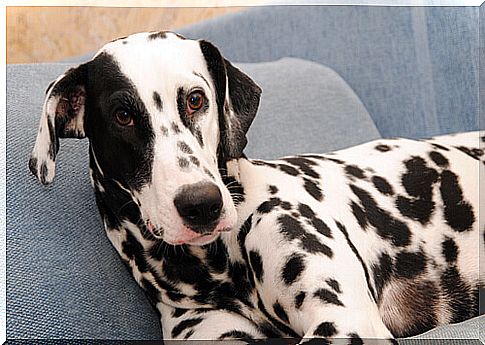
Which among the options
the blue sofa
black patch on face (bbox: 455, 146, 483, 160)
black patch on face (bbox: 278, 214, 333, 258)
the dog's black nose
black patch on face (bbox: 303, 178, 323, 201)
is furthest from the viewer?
the blue sofa

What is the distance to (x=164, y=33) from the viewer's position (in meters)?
1.12

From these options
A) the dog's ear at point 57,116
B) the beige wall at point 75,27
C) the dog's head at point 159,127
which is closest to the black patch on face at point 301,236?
the dog's head at point 159,127

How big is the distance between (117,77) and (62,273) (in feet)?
1.04

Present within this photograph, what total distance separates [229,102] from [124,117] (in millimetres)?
156

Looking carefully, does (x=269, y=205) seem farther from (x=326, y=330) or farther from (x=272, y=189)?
(x=326, y=330)

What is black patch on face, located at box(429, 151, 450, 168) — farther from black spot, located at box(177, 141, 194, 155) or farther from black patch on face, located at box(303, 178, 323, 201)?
black spot, located at box(177, 141, 194, 155)

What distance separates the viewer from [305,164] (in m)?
1.27

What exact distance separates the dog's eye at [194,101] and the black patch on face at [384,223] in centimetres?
30

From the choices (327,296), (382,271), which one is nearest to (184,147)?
(327,296)

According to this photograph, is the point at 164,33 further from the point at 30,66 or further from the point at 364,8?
the point at 364,8

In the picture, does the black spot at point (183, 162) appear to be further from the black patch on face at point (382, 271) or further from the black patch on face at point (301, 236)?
the black patch on face at point (382, 271)

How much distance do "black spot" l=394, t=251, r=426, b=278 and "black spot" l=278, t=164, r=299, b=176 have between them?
0.62 ft

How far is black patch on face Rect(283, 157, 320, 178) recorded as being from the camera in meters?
1.25

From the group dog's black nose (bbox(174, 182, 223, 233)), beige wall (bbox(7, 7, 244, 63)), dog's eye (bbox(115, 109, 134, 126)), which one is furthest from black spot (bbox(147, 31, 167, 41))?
beige wall (bbox(7, 7, 244, 63))
